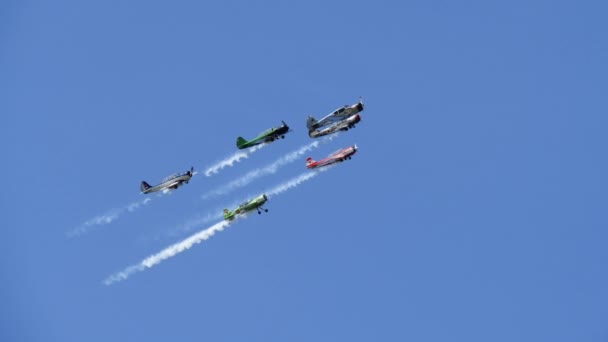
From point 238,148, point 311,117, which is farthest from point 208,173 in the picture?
point 311,117

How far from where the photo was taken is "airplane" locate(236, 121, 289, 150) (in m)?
169

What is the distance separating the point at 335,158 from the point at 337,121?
549 centimetres

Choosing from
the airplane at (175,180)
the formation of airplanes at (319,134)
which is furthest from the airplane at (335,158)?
the airplane at (175,180)

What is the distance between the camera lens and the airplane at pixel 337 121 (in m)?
169

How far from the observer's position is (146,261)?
174 metres

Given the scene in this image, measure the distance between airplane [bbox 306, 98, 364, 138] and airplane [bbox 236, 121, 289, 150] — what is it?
3964mm

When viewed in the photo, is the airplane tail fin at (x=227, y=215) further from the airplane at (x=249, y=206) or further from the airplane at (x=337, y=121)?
the airplane at (x=337, y=121)

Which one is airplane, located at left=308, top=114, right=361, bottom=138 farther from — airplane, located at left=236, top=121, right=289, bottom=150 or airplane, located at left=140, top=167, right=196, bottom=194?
airplane, located at left=140, top=167, right=196, bottom=194

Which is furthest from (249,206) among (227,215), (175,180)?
(175,180)

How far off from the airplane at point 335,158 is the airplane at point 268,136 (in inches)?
256

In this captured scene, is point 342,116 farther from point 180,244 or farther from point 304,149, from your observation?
point 180,244

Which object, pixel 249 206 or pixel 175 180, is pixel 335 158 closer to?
pixel 249 206

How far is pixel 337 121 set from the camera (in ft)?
558

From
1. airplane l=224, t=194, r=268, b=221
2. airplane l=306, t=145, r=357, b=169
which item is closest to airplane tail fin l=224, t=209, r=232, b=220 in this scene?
airplane l=224, t=194, r=268, b=221
